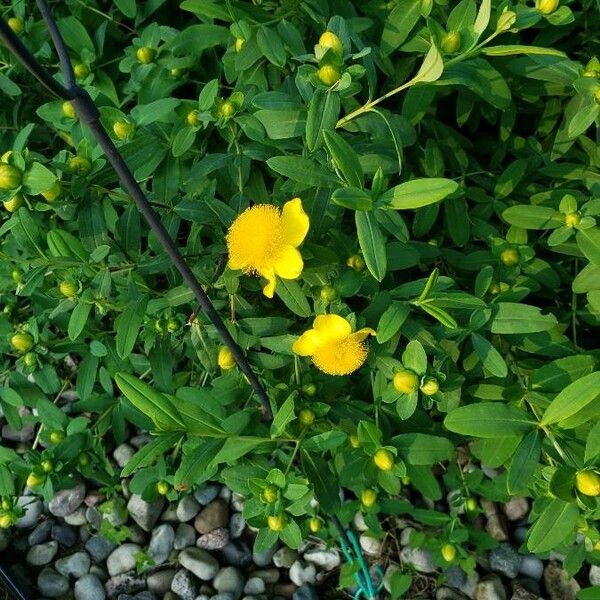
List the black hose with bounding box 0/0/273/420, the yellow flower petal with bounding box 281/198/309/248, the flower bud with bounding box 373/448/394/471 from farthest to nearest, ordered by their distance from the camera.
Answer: the flower bud with bounding box 373/448/394/471 → the yellow flower petal with bounding box 281/198/309/248 → the black hose with bounding box 0/0/273/420

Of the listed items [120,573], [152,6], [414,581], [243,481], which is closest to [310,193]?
[243,481]

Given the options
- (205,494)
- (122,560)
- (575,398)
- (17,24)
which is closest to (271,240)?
(575,398)

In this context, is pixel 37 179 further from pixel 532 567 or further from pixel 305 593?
pixel 532 567

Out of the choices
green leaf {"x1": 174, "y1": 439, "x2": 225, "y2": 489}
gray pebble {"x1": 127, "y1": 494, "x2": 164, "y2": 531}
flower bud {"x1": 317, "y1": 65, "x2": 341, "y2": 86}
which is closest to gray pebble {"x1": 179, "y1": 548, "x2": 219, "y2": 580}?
gray pebble {"x1": 127, "y1": 494, "x2": 164, "y2": 531}

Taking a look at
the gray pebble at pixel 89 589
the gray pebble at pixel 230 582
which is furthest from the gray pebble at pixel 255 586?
the gray pebble at pixel 89 589

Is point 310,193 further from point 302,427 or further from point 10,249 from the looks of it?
point 10,249

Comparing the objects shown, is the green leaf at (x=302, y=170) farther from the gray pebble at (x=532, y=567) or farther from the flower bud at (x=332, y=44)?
the gray pebble at (x=532, y=567)

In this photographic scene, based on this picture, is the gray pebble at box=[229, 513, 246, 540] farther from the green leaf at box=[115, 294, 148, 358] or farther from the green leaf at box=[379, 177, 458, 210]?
the green leaf at box=[379, 177, 458, 210]
